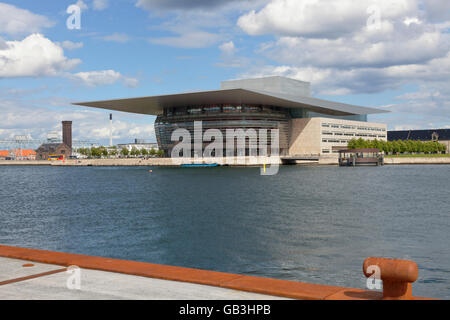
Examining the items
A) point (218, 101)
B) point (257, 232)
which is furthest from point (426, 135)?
point (257, 232)

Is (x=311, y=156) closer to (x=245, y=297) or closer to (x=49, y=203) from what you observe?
(x=49, y=203)

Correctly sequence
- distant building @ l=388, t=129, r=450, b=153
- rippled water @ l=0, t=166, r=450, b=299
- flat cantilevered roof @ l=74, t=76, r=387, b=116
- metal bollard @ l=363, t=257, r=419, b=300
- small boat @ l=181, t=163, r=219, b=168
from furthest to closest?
distant building @ l=388, t=129, r=450, b=153 < small boat @ l=181, t=163, r=219, b=168 < flat cantilevered roof @ l=74, t=76, r=387, b=116 < rippled water @ l=0, t=166, r=450, b=299 < metal bollard @ l=363, t=257, r=419, b=300

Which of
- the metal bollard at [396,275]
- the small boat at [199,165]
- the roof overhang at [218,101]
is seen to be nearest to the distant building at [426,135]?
the roof overhang at [218,101]

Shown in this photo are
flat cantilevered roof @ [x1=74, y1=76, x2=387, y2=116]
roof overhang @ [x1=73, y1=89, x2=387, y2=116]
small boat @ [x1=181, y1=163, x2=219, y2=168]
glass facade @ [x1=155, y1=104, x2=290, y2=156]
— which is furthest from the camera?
glass facade @ [x1=155, y1=104, x2=290, y2=156]

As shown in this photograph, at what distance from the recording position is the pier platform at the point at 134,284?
20.7ft

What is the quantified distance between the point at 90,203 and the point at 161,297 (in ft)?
98.8

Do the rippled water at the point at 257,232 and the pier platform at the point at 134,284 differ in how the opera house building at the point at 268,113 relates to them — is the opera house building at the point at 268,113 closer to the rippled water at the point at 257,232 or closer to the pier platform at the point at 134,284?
the rippled water at the point at 257,232

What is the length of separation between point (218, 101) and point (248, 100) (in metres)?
7.29

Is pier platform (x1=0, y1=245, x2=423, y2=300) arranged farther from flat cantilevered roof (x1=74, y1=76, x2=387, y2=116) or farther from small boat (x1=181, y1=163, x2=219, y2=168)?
small boat (x1=181, y1=163, x2=219, y2=168)

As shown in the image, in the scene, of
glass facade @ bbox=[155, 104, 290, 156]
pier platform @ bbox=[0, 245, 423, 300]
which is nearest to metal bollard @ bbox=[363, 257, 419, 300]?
pier platform @ bbox=[0, 245, 423, 300]

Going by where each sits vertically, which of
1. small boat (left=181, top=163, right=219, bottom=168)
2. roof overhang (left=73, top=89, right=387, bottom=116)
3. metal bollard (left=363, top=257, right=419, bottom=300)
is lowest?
metal bollard (left=363, top=257, right=419, bottom=300)

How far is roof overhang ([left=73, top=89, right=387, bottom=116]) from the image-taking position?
10644cm

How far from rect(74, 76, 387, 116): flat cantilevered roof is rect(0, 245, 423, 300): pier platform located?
93.5 m

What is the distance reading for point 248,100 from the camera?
115312 mm
